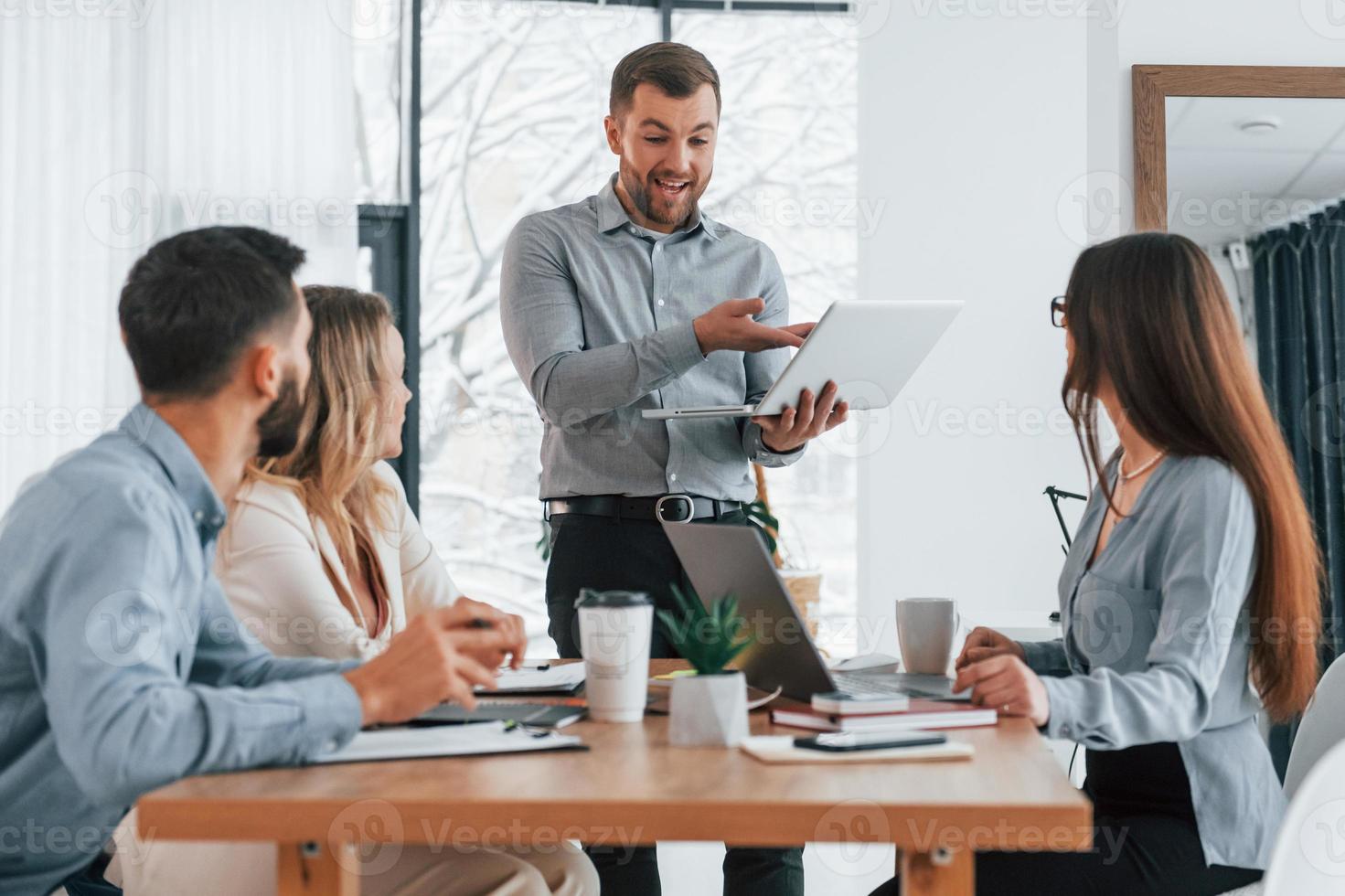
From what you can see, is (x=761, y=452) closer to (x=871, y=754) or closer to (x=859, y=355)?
(x=859, y=355)

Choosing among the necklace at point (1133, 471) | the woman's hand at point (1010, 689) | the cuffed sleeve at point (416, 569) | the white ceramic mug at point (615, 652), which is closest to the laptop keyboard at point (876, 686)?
the woman's hand at point (1010, 689)

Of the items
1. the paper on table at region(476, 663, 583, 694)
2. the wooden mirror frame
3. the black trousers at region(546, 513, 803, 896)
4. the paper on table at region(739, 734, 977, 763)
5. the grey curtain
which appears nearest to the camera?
the paper on table at region(739, 734, 977, 763)

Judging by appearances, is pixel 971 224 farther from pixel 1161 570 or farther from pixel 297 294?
pixel 297 294

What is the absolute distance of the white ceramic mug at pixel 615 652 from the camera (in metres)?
1.37

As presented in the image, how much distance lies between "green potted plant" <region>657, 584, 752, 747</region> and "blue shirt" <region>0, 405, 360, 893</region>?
31 centimetres

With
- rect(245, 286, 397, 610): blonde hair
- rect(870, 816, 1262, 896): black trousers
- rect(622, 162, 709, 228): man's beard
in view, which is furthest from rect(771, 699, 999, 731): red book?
rect(622, 162, 709, 228): man's beard

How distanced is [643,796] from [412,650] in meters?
0.30

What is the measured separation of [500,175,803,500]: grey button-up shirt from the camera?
2.21 metres

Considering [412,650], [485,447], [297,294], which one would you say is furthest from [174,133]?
[412,650]

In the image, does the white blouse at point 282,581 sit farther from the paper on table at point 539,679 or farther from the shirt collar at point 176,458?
the shirt collar at point 176,458

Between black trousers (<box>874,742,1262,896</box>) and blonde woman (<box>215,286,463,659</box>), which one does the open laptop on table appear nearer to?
black trousers (<box>874,742,1262,896</box>)

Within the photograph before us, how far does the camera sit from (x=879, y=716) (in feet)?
4.23

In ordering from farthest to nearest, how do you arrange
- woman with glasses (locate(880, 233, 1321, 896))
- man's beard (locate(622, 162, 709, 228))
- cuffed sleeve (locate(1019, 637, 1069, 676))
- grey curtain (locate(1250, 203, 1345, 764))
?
grey curtain (locate(1250, 203, 1345, 764))
man's beard (locate(622, 162, 709, 228))
cuffed sleeve (locate(1019, 637, 1069, 676))
woman with glasses (locate(880, 233, 1321, 896))

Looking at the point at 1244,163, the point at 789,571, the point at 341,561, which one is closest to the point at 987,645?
the point at 341,561
